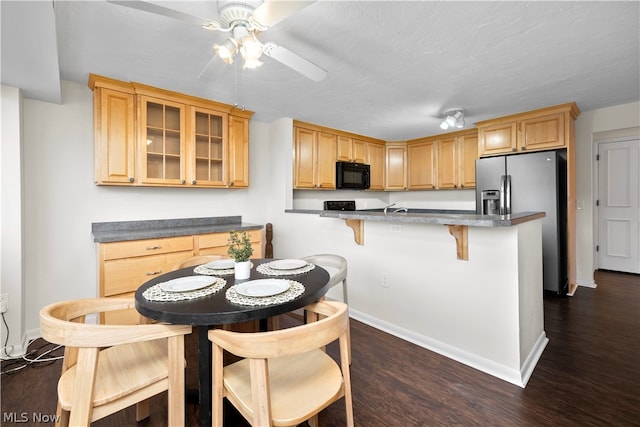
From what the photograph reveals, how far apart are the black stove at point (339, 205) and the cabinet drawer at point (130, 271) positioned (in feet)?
7.04

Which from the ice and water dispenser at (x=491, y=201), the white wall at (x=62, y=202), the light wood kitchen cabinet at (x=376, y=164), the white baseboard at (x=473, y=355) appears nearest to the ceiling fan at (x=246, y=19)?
the white wall at (x=62, y=202)

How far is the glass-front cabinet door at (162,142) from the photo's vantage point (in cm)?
272

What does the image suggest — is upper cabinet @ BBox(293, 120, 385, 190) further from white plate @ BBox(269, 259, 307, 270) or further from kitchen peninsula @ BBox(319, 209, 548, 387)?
white plate @ BBox(269, 259, 307, 270)

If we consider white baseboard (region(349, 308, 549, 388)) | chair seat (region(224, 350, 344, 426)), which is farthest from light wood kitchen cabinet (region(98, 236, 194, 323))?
white baseboard (region(349, 308, 549, 388))

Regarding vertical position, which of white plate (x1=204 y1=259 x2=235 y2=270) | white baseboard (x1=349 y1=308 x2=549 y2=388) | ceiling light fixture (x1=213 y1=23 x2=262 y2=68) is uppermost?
ceiling light fixture (x1=213 y1=23 x2=262 y2=68)

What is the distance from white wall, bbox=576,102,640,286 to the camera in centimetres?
360

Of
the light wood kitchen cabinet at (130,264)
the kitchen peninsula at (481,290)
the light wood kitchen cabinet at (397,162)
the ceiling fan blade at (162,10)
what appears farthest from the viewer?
the light wood kitchen cabinet at (397,162)

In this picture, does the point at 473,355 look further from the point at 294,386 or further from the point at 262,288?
the point at 262,288

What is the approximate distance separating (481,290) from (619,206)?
162 inches

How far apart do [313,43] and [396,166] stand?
3.62 meters

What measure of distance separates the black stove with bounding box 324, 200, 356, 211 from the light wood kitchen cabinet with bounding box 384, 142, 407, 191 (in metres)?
1.16

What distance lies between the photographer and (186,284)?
1.43 meters

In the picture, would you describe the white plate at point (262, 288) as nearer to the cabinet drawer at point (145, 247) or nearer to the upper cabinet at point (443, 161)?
the cabinet drawer at point (145, 247)

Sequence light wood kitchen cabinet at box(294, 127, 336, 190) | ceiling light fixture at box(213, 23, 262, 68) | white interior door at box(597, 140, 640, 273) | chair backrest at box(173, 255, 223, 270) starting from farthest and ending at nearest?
white interior door at box(597, 140, 640, 273), light wood kitchen cabinet at box(294, 127, 336, 190), chair backrest at box(173, 255, 223, 270), ceiling light fixture at box(213, 23, 262, 68)
